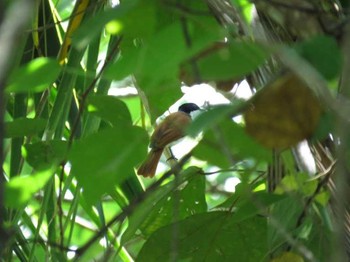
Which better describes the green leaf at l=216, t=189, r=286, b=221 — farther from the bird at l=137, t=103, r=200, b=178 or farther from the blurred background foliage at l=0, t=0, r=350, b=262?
the bird at l=137, t=103, r=200, b=178

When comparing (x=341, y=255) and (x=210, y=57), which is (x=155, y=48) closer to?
(x=210, y=57)

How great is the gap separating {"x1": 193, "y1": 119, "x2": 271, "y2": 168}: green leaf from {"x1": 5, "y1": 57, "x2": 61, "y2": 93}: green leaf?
138 mm

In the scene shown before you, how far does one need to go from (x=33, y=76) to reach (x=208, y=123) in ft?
0.47

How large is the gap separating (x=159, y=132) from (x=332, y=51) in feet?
2.86

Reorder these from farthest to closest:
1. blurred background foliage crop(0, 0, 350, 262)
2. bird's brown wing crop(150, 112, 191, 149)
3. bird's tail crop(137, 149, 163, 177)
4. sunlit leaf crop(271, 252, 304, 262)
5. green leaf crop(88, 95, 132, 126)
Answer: bird's tail crop(137, 149, 163, 177)
bird's brown wing crop(150, 112, 191, 149)
sunlit leaf crop(271, 252, 304, 262)
green leaf crop(88, 95, 132, 126)
blurred background foliage crop(0, 0, 350, 262)

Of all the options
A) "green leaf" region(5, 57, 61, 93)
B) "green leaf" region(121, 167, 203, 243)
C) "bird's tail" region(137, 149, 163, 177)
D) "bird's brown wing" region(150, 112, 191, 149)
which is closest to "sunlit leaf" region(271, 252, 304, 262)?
"green leaf" region(121, 167, 203, 243)

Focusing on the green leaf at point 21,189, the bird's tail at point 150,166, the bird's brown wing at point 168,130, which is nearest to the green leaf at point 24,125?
the green leaf at point 21,189

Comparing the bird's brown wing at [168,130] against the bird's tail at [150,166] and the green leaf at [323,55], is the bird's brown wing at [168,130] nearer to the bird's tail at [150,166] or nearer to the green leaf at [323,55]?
the bird's tail at [150,166]

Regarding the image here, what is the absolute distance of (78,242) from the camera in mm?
2715

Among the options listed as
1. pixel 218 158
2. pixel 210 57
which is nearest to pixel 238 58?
pixel 210 57

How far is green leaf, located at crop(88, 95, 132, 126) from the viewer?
87 centimetres

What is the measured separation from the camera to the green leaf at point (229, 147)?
2.50 feet

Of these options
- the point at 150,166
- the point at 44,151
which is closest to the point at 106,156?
the point at 44,151

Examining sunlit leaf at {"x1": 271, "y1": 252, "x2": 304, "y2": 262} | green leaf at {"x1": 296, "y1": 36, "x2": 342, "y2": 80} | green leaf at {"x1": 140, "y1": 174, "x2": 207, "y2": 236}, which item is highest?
green leaf at {"x1": 296, "y1": 36, "x2": 342, "y2": 80}
